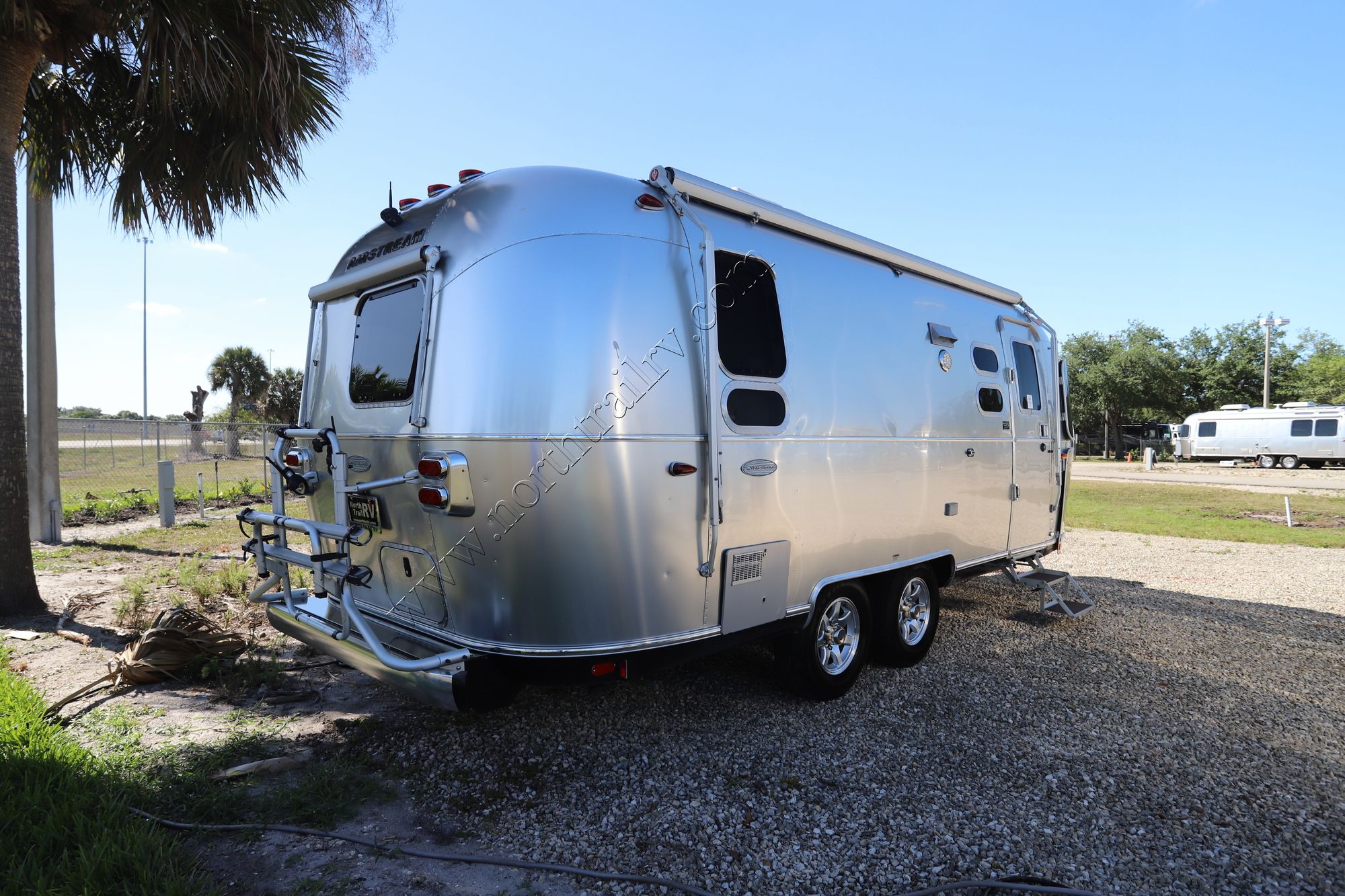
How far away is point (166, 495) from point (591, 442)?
36.9 ft

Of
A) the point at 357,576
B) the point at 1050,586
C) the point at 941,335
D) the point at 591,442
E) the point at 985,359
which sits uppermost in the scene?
the point at 941,335

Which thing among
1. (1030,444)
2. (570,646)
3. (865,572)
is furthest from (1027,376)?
(570,646)

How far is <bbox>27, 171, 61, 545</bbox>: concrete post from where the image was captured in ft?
28.8

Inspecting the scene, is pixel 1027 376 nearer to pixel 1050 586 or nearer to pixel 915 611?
pixel 1050 586

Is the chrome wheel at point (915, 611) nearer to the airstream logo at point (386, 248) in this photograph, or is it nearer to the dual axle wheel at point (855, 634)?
the dual axle wheel at point (855, 634)

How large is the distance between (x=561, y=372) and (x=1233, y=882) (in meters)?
3.47

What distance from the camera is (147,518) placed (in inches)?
482

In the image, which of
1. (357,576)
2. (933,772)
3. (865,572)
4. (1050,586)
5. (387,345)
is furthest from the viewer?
(1050,586)

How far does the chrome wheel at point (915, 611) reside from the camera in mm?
5355

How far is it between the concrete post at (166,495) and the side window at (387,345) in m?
9.33

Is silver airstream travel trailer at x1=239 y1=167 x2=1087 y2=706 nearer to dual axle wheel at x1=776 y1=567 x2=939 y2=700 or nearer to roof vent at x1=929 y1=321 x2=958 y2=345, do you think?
dual axle wheel at x1=776 y1=567 x2=939 y2=700

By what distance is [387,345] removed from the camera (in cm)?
392

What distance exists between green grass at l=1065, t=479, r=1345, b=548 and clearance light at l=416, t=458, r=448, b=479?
13.2 metres

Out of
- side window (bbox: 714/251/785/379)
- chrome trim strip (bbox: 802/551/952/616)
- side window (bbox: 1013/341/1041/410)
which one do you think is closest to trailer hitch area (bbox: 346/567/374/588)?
side window (bbox: 714/251/785/379)
